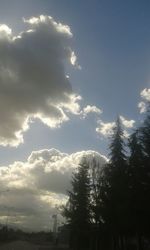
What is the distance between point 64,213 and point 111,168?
37.5 ft

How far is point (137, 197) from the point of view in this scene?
28953 millimetres

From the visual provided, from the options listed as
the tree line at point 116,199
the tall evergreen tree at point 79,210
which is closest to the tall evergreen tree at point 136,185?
the tree line at point 116,199

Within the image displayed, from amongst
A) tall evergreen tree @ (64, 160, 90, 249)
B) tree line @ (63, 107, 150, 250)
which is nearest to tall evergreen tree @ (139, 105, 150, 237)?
tree line @ (63, 107, 150, 250)

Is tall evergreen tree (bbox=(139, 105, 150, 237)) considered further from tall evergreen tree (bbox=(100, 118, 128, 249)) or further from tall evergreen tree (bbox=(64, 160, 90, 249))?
tall evergreen tree (bbox=(64, 160, 90, 249))

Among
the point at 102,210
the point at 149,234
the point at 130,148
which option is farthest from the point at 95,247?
the point at 130,148

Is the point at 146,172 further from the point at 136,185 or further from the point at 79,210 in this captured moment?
the point at 79,210

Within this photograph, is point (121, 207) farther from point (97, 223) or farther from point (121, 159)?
point (97, 223)

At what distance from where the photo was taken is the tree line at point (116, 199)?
29.2m

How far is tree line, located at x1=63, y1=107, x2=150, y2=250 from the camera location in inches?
1149

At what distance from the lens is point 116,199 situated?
32844mm

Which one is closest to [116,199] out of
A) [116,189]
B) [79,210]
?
[116,189]

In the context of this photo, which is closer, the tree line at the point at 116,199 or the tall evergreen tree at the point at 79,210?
the tree line at the point at 116,199

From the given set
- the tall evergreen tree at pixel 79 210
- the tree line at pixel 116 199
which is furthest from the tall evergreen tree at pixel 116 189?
the tall evergreen tree at pixel 79 210

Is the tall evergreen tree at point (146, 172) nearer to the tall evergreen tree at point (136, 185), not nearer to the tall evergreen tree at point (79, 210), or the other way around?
the tall evergreen tree at point (136, 185)
